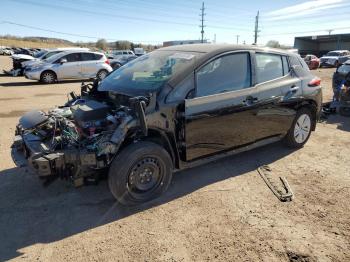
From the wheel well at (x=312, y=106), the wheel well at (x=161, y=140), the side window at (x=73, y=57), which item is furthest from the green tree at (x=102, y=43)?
the wheel well at (x=161, y=140)

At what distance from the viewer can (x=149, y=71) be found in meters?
4.56

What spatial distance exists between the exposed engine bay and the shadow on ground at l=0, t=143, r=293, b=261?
41cm

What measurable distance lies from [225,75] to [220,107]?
0.47m

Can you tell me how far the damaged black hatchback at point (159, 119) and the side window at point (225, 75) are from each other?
1cm

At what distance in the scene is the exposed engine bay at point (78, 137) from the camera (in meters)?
3.55

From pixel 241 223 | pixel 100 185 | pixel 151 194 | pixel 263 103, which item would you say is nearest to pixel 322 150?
pixel 263 103

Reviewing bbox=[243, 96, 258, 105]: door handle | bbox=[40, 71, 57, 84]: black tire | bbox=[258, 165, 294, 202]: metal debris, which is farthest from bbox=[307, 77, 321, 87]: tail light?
bbox=[40, 71, 57, 84]: black tire

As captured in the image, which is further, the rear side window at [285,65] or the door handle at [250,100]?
the rear side window at [285,65]

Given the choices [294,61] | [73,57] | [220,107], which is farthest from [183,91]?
[73,57]

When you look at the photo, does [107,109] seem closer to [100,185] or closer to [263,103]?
→ [100,185]

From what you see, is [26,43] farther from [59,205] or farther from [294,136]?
[59,205]

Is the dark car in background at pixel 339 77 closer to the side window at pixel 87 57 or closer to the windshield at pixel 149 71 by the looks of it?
the windshield at pixel 149 71

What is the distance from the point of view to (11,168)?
499 cm

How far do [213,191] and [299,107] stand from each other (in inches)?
91.6
